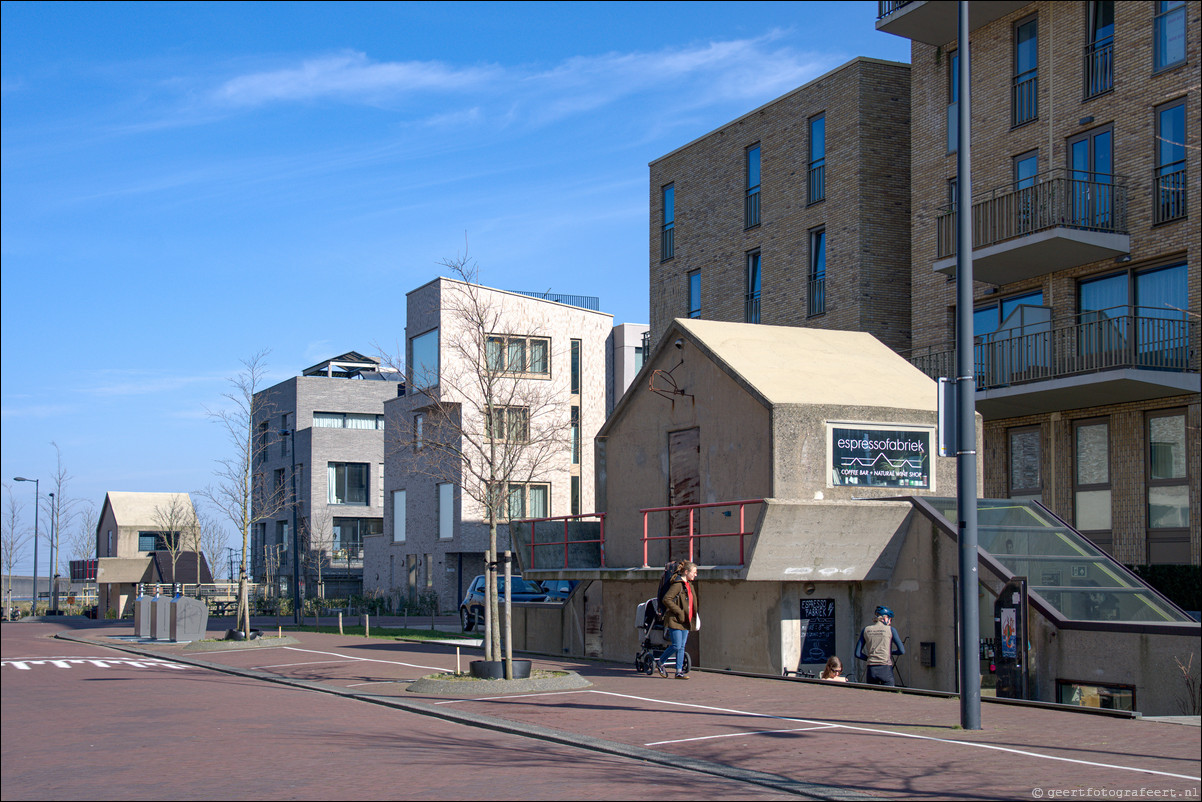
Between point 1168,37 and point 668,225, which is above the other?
point 1168,37

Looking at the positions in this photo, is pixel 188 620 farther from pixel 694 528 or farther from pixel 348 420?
pixel 348 420

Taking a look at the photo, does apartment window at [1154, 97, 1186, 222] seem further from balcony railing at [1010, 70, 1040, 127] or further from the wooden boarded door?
the wooden boarded door

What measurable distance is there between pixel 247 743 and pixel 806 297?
2470 cm

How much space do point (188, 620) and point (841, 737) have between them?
938 inches

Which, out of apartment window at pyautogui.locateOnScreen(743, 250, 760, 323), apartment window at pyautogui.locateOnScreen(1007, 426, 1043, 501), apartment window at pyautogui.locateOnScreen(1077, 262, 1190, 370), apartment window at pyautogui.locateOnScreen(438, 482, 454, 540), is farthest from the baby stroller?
apartment window at pyautogui.locateOnScreen(438, 482, 454, 540)

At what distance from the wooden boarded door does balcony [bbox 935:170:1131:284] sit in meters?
8.40

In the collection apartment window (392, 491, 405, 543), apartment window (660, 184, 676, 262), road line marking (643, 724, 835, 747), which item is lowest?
road line marking (643, 724, 835, 747)

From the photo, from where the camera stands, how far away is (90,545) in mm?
80562

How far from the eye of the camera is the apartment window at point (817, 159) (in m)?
33.1

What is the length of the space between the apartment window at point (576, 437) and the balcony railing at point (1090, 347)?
25527mm

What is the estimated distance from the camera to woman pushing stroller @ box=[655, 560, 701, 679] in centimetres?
1712

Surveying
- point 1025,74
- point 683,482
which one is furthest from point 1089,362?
point 683,482

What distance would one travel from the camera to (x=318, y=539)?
60.4 metres

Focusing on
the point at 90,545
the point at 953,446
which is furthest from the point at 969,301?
the point at 90,545
